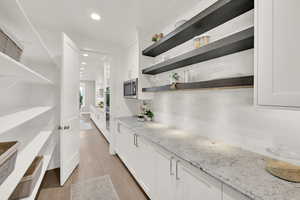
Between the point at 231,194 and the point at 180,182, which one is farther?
the point at 180,182

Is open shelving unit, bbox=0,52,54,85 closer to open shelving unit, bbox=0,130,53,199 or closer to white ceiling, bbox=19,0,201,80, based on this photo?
open shelving unit, bbox=0,130,53,199

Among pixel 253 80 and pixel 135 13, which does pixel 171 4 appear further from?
pixel 253 80

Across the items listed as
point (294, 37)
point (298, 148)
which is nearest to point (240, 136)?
point (298, 148)

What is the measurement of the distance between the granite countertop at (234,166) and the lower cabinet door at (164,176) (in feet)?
0.39

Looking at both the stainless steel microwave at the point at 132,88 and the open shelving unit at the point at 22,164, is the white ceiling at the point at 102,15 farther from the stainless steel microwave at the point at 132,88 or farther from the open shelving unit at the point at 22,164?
the open shelving unit at the point at 22,164

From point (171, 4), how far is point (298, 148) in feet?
6.46

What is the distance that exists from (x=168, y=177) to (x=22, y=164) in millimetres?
1299

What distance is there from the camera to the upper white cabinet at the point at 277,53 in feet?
2.45

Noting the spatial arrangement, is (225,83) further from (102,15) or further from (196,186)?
(102,15)

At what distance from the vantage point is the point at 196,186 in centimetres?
99

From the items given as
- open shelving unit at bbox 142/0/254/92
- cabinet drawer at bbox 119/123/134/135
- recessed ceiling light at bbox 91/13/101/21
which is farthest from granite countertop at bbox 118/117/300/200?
recessed ceiling light at bbox 91/13/101/21

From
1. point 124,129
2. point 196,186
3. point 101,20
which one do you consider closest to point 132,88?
point 124,129

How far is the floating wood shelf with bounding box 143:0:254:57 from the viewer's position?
3.85ft

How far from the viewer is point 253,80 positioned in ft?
3.17
